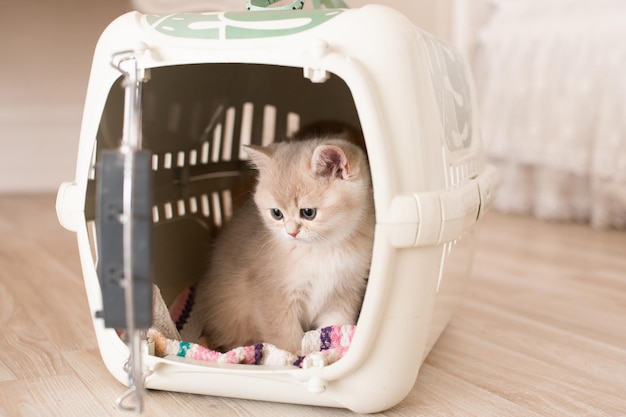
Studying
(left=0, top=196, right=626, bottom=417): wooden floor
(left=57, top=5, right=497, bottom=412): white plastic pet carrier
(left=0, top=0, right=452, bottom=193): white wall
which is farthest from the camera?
(left=0, top=0, right=452, bottom=193): white wall

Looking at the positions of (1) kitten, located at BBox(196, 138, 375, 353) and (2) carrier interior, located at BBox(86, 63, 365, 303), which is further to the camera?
(2) carrier interior, located at BBox(86, 63, 365, 303)

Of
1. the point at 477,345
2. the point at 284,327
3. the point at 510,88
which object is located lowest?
the point at 477,345

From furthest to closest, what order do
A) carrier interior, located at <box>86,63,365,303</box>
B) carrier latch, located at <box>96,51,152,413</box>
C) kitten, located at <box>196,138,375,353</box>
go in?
carrier interior, located at <box>86,63,365,303</box>, kitten, located at <box>196,138,375,353</box>, carrier latch, located at <box>96,51,152,413</box>

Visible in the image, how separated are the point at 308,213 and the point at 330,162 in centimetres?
10

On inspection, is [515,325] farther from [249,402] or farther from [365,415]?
[249,402]

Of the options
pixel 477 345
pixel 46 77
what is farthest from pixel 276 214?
pixel 46 77

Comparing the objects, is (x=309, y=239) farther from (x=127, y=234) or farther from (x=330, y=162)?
(x=127, y=234)

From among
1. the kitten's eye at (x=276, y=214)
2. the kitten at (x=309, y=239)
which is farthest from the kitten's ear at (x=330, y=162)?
the kitten's eye at (x=276, y=214)

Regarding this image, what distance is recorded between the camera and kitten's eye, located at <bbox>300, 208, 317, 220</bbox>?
3.84 feet

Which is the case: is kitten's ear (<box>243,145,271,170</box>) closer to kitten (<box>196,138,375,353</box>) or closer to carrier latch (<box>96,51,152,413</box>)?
kitten (<box>196,138,375,353</box>)

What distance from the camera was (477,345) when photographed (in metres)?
1.36

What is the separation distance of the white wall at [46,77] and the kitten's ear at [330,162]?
6.72 feet

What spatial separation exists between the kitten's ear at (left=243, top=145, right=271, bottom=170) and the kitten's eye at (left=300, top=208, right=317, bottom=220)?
0.42 feet

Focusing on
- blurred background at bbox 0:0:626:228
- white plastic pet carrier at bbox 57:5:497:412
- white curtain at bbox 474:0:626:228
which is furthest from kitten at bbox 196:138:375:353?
white curtain at bbox 474:0:626:228
